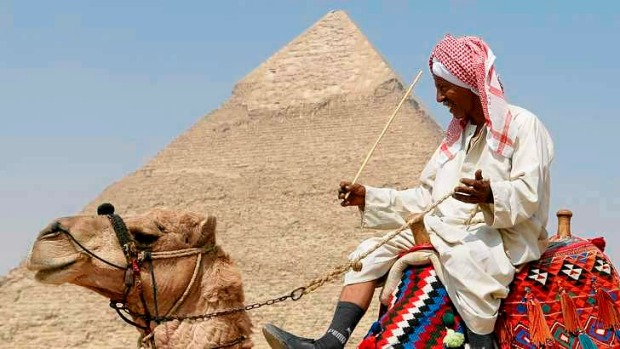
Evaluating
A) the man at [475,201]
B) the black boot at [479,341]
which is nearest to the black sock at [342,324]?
the man at [475,201]

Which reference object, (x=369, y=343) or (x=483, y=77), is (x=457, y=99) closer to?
(x=483, y=77)

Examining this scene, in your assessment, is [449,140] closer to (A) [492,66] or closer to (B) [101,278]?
(A) [492,66]

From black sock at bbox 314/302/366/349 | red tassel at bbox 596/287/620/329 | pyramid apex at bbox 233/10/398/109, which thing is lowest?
pyramid apex at bbox 233/10/398/109

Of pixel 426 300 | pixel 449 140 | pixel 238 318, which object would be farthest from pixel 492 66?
pixel 238 318

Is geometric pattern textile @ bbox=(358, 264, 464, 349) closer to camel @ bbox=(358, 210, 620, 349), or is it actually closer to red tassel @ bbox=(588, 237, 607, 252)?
camel @ bbox=(358, 210, 620, 349)

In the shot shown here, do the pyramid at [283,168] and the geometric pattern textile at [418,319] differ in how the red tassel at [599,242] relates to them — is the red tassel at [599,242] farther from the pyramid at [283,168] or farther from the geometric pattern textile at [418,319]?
the pyramid at [283,168]

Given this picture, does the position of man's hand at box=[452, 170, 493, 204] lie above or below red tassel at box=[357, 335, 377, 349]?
above

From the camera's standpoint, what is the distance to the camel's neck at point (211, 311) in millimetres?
4781

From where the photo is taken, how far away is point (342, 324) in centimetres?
503

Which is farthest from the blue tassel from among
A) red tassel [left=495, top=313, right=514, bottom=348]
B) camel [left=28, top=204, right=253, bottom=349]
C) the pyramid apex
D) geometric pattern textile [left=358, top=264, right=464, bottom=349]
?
the pyramid apex

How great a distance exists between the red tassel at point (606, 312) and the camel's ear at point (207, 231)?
120cm

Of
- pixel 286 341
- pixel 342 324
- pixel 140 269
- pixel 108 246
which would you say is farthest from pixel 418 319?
pixel 108 246

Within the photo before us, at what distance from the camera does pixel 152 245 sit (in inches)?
191

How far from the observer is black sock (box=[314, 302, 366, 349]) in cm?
496
